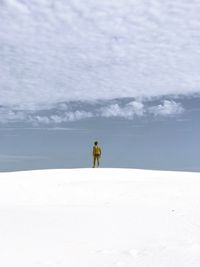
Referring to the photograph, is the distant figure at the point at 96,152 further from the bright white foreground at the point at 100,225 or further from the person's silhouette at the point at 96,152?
the bright white foreground at the point at 100,225

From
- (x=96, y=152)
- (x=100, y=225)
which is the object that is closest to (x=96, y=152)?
(x=96, y=152)

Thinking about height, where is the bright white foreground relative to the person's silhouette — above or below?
below

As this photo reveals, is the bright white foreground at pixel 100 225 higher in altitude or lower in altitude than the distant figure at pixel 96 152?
lower

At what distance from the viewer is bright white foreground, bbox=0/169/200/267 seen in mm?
6695

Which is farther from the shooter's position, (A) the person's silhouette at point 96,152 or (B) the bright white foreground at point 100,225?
(A) the person's silhouette at point 96,152

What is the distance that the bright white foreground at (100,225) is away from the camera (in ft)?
22.0

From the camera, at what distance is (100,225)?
9.14 m

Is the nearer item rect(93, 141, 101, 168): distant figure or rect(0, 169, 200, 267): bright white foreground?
rect(0, 169, 200, 267): bright white foreground

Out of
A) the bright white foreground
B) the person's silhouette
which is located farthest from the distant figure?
the bright white foreground

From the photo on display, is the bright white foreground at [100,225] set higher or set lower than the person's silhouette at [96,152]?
lower

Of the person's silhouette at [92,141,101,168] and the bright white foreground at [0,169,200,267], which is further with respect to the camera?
the person's silhouette at [92,141,101,168]

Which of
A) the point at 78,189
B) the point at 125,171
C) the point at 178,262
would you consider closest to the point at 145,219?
the point at 178,262

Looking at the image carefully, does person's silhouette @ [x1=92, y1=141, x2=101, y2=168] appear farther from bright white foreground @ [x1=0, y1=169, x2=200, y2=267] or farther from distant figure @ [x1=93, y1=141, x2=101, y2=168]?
bright white foreground @ [x1=0, y1=169, x2=200, y2=267]

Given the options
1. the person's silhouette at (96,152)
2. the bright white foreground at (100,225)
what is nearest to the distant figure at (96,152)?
the person's silhouette at (96,152)
